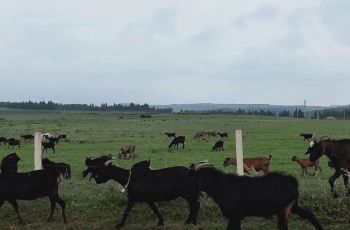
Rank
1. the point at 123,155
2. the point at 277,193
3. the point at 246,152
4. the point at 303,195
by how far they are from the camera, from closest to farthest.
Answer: the point at 277,193 → the point at 303,195 → the point at 123,155 → the point at 246,152

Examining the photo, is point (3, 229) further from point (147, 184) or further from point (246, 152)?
point (246, 152)

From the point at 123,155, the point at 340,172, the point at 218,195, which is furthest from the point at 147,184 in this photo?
the point at 123,155

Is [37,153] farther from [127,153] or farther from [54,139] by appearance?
[54,139]

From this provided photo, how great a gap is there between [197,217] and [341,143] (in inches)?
162

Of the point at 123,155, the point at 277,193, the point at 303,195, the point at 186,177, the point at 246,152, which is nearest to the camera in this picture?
the point at 277,193

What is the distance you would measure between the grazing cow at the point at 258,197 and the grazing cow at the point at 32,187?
4.08 meters

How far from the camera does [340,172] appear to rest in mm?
12953

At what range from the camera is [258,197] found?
9508mm

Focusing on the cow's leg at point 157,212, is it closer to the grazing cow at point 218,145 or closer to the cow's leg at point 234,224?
the cow's leg at point 234,224

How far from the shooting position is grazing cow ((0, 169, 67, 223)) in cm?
1204

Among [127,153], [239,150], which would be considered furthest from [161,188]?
[127,153]

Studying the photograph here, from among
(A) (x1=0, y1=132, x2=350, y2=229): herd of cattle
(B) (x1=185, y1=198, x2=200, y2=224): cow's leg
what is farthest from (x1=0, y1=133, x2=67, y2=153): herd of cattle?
(B) (x1=185, y1=198, x2=200, y2=224): cow's leg

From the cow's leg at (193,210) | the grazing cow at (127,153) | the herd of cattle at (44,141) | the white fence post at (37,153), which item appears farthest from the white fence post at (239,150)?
the herd of cattle at (44,141)

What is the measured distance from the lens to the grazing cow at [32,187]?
474 inches
